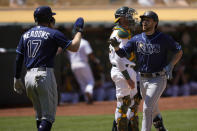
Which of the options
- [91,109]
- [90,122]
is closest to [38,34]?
[90,122]

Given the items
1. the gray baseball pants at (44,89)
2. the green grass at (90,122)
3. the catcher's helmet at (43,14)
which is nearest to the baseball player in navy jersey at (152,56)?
the catcher's helmet at (43,14)

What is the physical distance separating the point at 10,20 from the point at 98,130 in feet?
26.9

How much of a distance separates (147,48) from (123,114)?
1112 millimetres

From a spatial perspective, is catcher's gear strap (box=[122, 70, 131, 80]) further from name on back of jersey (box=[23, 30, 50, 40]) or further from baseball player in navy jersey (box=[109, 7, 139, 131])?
name on back of jersey (box=[23, 30, 50, 40])

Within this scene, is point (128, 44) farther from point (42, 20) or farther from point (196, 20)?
point (196, 20)

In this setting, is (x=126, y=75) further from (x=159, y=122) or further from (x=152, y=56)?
(x=159, y=122)

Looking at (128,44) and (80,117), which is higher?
(128,44)

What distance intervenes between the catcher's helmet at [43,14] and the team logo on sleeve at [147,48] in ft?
4.94

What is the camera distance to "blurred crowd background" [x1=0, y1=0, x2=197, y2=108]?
558 inches

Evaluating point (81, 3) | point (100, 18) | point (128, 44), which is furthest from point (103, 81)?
point (128, 44)

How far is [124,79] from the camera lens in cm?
736

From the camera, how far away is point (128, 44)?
7156 mm

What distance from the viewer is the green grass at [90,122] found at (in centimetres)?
917

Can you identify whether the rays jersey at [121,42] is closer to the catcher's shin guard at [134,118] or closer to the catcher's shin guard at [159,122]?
the catcher's shin guard at [134,118]
